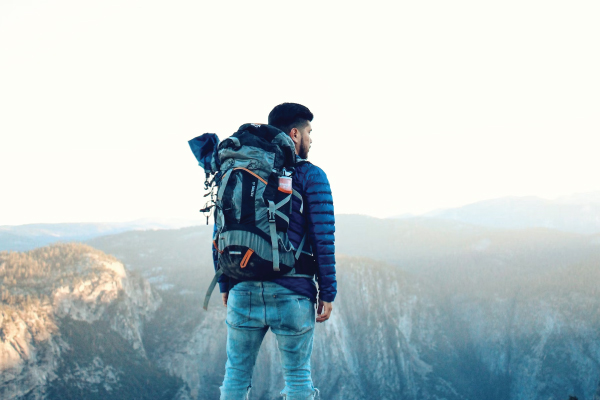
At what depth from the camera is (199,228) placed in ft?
324

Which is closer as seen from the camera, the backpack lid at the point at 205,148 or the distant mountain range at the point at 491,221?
the backpack lid at the point at 205,148

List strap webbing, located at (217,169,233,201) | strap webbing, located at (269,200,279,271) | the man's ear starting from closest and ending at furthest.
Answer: strap webbing, located at (269,200,279,271)
strap webbing, located at (217,169,233,201)
the man's ear

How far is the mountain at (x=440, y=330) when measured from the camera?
41.2 meters

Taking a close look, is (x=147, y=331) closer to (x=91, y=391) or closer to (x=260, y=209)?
(x=91, y=391)

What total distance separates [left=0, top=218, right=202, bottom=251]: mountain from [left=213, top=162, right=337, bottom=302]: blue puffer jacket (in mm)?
90082

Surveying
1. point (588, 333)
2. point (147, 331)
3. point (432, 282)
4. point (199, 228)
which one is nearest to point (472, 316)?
point (432, 282)

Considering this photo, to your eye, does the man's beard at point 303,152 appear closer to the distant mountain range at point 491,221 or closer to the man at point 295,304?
the man at point 295,304

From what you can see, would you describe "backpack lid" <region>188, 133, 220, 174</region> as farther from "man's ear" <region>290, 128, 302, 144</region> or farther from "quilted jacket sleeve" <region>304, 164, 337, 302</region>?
"quilted jacket sleeve" <region>304, 164, 337, 302</region>

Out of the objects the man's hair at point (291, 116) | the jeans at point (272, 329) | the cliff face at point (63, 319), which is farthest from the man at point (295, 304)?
the cliff face at point (63, 319)

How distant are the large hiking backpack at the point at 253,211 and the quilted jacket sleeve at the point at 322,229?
0.14 m

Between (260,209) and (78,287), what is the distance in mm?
36725

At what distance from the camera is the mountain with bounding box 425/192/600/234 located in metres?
117

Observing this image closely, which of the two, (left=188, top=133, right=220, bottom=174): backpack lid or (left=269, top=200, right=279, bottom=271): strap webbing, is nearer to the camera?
(left=269, top=200, right=279, bottom=271): strap webbing

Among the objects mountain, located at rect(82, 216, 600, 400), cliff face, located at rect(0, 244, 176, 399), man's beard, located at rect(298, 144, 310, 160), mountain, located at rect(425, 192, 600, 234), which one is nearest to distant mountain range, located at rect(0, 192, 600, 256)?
mountain, located at rect(425, 192, 600, 234)
